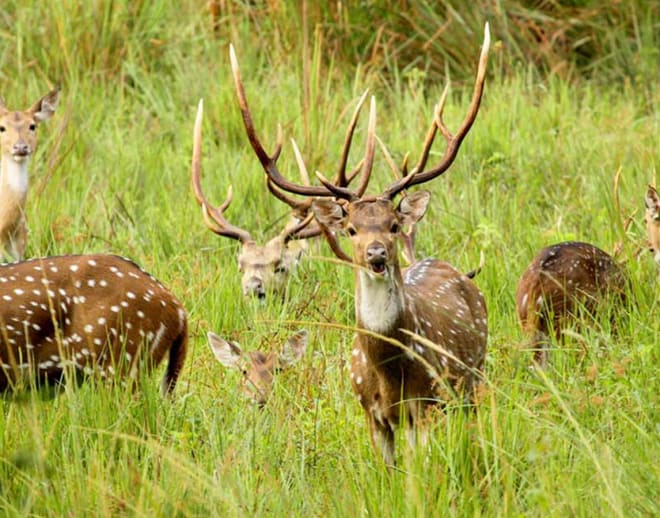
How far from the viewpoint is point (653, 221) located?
25.4 feet

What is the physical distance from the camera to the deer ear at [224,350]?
686 cm

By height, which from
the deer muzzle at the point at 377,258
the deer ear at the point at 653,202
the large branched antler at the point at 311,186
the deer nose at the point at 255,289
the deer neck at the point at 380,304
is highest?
the large branched antler at the point at 311,186

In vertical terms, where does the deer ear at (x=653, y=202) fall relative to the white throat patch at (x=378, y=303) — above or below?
below

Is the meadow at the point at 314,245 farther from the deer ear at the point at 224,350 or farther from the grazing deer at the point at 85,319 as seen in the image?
the grazing deer at the point at 85,319

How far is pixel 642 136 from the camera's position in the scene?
9.83m

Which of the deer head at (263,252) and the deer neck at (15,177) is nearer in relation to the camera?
the deer head at (263,252)

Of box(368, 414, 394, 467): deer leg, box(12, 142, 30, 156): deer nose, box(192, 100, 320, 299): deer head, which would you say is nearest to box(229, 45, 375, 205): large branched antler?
box(368, 414, 394, 467): deer leg

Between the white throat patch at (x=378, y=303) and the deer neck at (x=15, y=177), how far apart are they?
4291mm

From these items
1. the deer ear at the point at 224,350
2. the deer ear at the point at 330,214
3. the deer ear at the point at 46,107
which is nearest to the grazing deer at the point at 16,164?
the deer ear at the point at 46,107

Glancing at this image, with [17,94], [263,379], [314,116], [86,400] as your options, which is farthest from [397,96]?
[86,400]

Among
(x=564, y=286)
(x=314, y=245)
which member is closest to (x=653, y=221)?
(x=564, y=286)

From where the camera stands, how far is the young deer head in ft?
25.3

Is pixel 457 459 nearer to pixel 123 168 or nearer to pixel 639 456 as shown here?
pixel 639 456

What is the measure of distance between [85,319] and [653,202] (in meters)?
3.19
